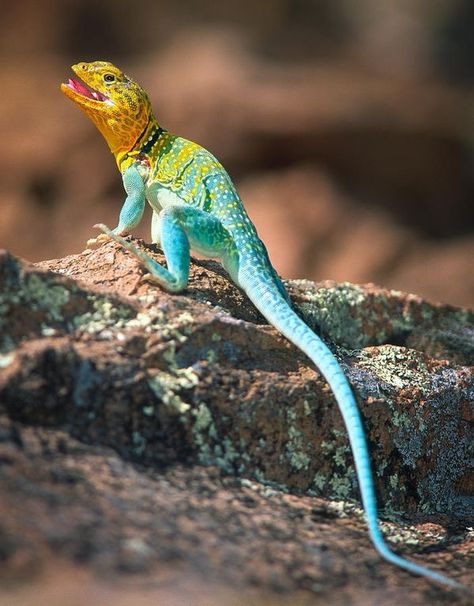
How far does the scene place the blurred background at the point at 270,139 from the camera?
8.13 metres

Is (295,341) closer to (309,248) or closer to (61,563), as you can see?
(61,563)

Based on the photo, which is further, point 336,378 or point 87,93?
point 87,93

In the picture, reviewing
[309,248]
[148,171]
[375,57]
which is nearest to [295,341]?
[148,171]

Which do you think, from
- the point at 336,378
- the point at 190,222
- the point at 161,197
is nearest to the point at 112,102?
the point at 161,197

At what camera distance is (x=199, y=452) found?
7.59 feet

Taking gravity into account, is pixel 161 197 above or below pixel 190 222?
above

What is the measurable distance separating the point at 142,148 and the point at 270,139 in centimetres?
491

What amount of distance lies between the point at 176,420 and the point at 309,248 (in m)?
5.99

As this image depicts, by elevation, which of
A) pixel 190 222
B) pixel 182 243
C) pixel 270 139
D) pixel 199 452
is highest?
pixel 270 139

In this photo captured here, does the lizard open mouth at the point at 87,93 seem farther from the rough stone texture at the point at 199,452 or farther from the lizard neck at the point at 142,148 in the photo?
the rough stone texture at the point at 199,452

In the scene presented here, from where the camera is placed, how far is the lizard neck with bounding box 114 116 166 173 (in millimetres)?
3857

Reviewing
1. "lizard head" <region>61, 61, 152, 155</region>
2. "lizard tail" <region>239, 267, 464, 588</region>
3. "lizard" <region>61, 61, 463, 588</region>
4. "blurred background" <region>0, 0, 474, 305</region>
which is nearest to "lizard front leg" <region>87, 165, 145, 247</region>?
"lizard" <region>61, 61, 463, 588</region>

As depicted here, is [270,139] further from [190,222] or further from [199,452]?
[199,452]

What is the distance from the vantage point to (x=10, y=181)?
848 centimetres
